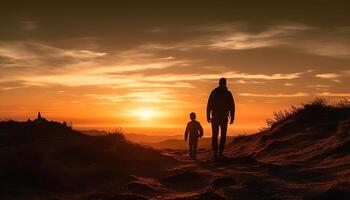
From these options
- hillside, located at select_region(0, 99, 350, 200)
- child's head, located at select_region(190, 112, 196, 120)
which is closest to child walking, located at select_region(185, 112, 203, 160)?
child's head, located at select_region(190, 112, 196, 120)

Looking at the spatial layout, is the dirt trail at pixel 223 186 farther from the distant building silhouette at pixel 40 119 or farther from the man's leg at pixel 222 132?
the distant building silhouette at pixel 40 119

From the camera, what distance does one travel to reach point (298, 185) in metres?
11.4

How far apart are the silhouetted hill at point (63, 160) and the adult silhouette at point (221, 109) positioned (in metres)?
2.32

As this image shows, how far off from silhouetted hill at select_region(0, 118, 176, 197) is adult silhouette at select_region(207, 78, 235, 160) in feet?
7.60

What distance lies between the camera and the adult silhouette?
18281mm

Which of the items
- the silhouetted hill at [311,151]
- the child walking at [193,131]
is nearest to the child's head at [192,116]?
the child walking at [193,131]

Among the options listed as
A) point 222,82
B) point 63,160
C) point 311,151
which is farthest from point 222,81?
point 63,160

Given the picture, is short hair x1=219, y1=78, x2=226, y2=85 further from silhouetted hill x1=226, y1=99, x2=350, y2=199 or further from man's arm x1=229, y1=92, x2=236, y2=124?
silhouetted hill x1=226, y1=99, x2=350, y2=199

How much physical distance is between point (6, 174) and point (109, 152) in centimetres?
567

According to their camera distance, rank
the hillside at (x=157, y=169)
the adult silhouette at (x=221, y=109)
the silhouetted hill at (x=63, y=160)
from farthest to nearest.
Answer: the adult silhouette at (x=221, y=109)
the silhouetted hill at (x=63, y=160)
the hillside at (x=157, y=169)

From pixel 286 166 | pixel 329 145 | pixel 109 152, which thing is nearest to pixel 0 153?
pixel 109 152

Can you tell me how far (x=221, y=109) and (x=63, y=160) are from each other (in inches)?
241

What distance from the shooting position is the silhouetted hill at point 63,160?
13.0 metres

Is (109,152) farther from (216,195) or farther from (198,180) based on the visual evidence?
(216,195)
